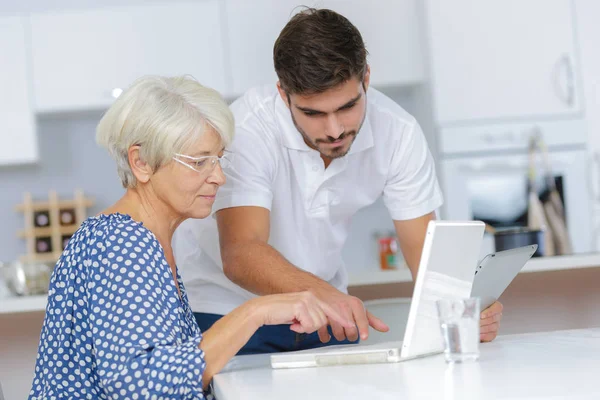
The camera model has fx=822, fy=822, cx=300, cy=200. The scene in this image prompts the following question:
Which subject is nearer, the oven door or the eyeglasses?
the eyeglasses

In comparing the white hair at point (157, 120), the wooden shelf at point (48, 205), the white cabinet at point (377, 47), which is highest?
the white cabinet at point (377, 47)

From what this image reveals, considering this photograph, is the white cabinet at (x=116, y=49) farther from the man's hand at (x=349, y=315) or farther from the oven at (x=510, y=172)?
the man's hand at (x=349, y=315)

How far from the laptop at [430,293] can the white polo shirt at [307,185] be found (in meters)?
0.60

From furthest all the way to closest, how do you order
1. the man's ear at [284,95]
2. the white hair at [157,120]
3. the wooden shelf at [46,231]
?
the wooden shelf at [46,231]
the man's ear at [284,95]
the white hair at [157,120]

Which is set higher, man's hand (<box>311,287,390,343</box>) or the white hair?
the white hair

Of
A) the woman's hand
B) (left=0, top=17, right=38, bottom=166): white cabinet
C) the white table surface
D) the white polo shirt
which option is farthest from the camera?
(left=0, top=17, right=38, bottom=166): white cabinet

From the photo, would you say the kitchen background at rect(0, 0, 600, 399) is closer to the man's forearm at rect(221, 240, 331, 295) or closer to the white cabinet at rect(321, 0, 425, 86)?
the white cabinet at rect(321, 0, 425, 86)

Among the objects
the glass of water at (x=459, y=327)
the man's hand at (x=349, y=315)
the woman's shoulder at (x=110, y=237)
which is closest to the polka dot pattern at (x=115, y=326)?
the woman's shoulder at (x=110, y=237)

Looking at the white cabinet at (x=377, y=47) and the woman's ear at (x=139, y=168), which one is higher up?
the white cabinet at (x=377, y=47)

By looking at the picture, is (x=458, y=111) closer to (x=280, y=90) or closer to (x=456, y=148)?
(x=456, y=148)

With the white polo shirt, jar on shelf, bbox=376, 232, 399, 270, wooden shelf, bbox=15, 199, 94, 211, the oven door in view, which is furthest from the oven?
wooden shelf, bbox=15, 199, 94, 211

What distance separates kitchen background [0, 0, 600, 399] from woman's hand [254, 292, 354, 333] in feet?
7.20

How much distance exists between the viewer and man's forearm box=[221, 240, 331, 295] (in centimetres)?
142

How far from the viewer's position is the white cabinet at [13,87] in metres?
3.48
